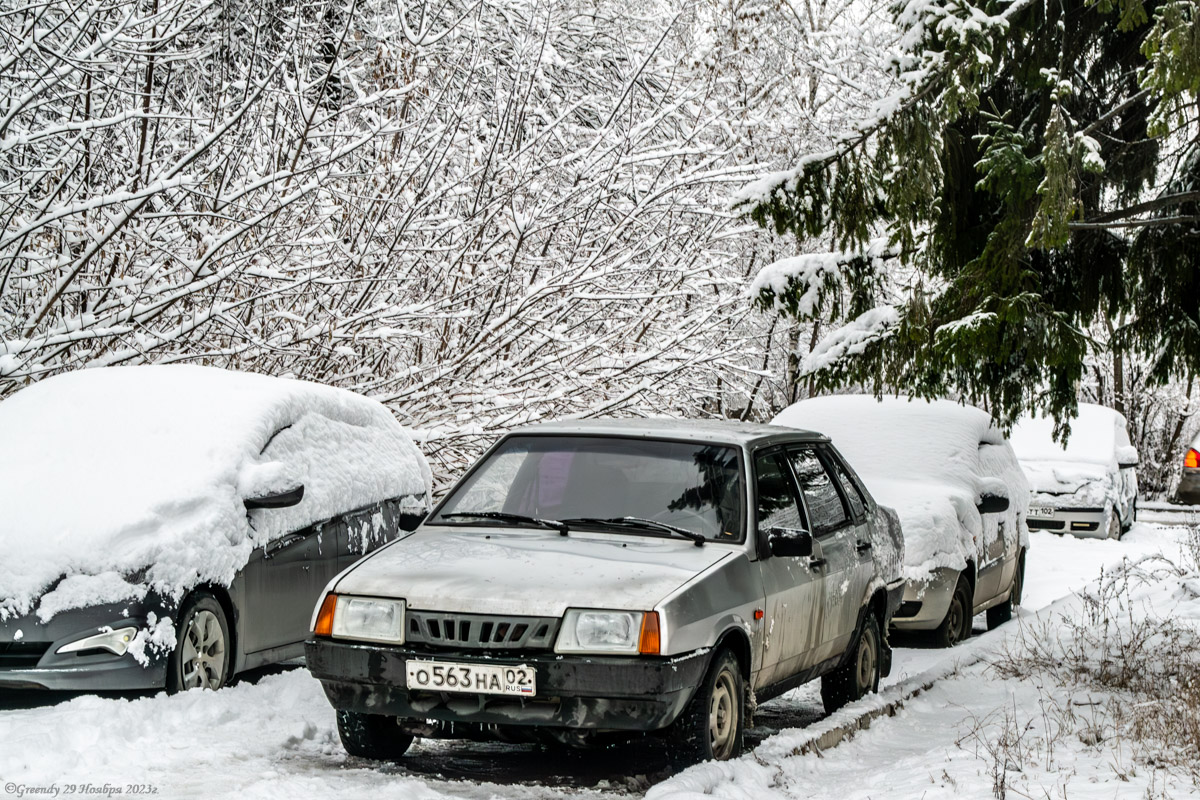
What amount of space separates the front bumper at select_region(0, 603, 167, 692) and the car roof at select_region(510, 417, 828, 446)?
83.3 inches

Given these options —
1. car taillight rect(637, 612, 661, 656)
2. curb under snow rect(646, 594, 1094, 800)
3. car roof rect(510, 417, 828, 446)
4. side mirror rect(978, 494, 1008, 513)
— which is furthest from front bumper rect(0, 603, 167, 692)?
side mirror rect(978, 494, 1008, 513)

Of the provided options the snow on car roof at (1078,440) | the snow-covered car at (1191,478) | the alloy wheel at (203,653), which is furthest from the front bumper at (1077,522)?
the alloy wheel at (203,653)

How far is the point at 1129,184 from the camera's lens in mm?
10172

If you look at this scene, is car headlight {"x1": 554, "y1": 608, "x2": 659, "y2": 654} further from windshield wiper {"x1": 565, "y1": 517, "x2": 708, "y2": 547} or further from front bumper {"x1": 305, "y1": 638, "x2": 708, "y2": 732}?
windshield wiper {"x1": 565, "y1": 517, "x2": 708, "y2": 547}

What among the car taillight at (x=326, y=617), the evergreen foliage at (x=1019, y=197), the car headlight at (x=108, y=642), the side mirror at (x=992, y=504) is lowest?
the car headlight at (x=108, y=642)

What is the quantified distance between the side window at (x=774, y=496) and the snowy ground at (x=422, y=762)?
99 cm

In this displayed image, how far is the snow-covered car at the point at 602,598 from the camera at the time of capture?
5250mm

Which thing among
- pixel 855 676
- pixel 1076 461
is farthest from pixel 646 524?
pixel 1076 461

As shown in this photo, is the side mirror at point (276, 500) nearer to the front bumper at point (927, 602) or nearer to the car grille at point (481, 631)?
the car grille at point (481, 631)

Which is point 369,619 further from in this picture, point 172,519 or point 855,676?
point 855,676

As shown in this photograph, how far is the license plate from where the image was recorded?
5207 mm

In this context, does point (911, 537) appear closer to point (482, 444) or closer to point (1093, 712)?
point (1093, 712)

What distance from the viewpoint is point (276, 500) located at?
7168mm

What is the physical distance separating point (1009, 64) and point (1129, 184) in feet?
4.40
